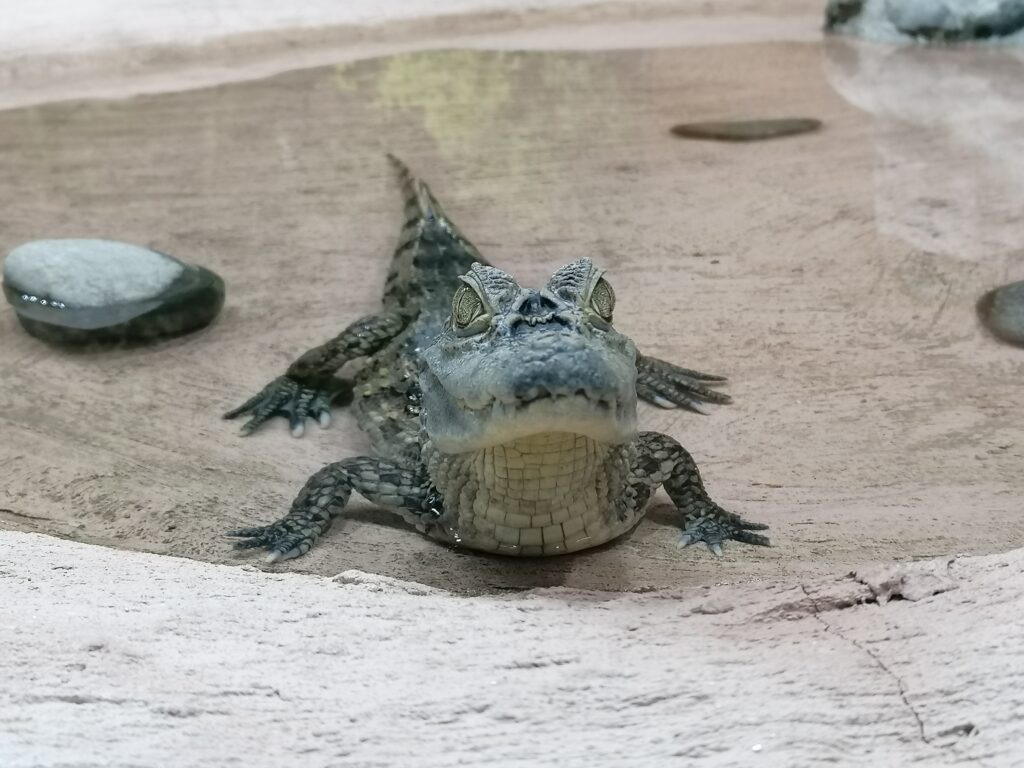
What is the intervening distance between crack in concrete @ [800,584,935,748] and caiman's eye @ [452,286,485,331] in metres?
1.19

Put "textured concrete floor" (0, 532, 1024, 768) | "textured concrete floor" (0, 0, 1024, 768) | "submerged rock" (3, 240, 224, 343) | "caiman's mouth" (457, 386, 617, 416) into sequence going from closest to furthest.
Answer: "textured concrete floor" (0, 532, 1024, 768) → "textured concrete floor" (0, 0, 1024, 768) → "caiman's mouth" (457, 386, 617, 416) → "submerged rock" (3, 240, 224, 343)

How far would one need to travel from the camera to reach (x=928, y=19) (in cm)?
911

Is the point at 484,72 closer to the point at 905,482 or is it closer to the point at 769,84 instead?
the point at 769,84

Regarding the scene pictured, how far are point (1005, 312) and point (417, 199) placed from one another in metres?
2.99

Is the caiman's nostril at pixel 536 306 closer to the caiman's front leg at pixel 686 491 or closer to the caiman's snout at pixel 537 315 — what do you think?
the caiman's snout at pixel 537 315

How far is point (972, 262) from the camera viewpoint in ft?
16.1

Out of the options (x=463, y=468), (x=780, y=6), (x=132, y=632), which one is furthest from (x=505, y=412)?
(x=780, y=6)

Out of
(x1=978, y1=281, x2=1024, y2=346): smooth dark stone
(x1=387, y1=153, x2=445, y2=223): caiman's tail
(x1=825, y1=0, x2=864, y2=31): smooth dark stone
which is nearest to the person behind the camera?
(x1=978, y1=281, x2=1024, y2=346): smooth dark stone

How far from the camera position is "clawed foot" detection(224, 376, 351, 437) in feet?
13.8

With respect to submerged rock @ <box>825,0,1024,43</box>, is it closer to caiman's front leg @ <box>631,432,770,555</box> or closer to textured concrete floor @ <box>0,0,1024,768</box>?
textured concrete floor @ <box>0,0,1024,768</box>

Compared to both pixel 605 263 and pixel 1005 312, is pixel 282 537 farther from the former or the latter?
pixel 1005 312

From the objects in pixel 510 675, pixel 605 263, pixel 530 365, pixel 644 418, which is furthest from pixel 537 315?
pixel 605 263

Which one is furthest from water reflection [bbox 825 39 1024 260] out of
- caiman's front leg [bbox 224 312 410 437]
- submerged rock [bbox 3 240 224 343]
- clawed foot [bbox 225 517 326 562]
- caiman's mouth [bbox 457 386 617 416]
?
submerged rock [bbox 3 240 224 343]

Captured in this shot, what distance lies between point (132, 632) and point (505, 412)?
0.98 meters
